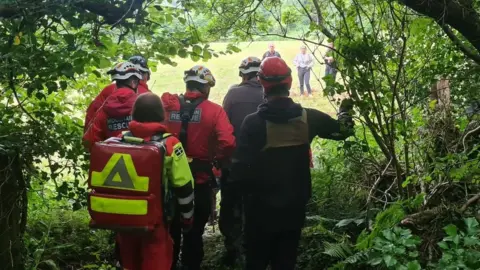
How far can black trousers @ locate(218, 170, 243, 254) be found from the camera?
19.0 ft

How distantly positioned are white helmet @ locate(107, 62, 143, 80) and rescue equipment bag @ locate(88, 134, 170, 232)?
1.22 meters

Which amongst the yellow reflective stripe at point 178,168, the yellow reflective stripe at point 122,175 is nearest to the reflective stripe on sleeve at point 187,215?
the yellow reflective stripe at point 178,168

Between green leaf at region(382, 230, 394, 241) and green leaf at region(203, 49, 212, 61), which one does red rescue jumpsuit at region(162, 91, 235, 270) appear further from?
green leaf at region(382, 230, 394, 241)

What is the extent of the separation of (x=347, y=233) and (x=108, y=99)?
2.88m

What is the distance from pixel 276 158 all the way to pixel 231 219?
2046 millimetres

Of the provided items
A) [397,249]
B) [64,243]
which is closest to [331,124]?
[397,249]

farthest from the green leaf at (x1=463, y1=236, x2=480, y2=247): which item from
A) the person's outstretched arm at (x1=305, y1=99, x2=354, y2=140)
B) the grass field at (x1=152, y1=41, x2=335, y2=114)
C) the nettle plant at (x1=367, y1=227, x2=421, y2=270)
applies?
→ the grass field at (x1=152, y1=41, x2=335, y2=114)

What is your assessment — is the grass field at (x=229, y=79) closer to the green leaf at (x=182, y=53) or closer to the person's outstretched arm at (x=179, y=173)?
the green leaf at (x=182, y=53)

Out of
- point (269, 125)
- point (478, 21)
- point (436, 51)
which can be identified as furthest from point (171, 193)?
point (436, 51)

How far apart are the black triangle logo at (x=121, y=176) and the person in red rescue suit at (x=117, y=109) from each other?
1.14 meters

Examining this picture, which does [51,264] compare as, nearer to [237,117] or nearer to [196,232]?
[196,232]

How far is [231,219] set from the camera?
5.87m

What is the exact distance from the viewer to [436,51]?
515 centimetres

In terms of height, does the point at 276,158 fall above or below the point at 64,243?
above
